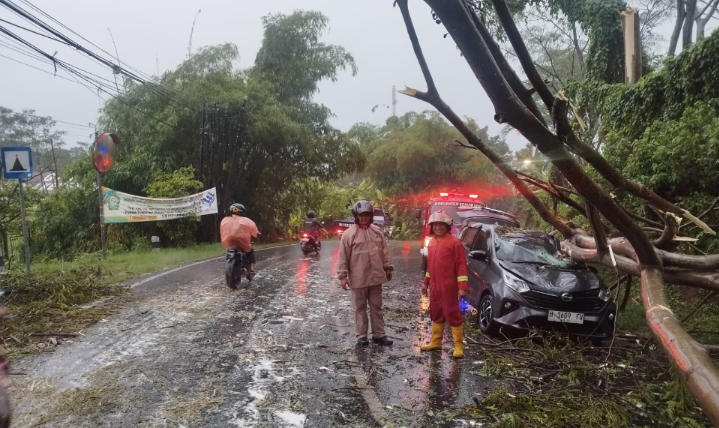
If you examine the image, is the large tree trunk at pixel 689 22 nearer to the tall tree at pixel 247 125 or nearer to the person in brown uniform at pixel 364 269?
the tall tree at pixel 247 125

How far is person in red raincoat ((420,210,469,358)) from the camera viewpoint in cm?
604

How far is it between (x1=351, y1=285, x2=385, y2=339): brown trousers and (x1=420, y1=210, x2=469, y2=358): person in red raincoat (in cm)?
61

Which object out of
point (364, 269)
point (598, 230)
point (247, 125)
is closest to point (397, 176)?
point (247, 125)

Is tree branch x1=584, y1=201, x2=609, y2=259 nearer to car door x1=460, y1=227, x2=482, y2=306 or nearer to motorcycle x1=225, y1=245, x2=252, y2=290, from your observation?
car door x1=460, y1=227, x2=482, y2=306

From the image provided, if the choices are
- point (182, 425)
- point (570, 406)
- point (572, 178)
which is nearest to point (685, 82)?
point (570, 406)

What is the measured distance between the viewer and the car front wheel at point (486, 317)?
693 centimetres

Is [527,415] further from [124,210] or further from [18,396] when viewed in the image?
[124,210]

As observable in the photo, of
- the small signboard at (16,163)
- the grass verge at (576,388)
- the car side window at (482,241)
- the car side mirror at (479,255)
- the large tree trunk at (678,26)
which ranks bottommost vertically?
the grass verge at (576,388)

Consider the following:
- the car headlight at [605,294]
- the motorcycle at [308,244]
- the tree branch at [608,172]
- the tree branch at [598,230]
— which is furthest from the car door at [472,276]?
the motorcycle at [308,244]

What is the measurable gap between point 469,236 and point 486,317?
2.60 meters

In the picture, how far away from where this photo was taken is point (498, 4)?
2664 mm

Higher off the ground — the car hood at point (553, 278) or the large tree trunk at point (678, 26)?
the large tree trunk at point (678, 26)

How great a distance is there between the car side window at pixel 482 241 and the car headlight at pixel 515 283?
112cm

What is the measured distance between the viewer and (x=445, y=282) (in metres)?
6.14
